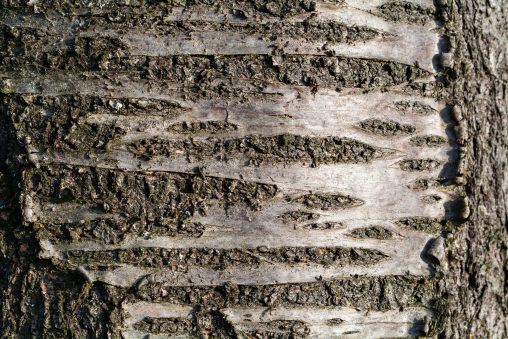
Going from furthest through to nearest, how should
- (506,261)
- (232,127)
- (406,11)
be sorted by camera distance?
(506,261), (406,11), (232,127)

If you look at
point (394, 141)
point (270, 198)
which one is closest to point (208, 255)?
point (270, 198)

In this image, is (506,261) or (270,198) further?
(506,261)

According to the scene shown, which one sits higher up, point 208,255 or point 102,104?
point 102,104

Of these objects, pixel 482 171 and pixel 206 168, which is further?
pixel 482 171

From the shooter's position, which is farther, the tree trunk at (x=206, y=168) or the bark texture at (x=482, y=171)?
the bark texture at (x=482, y=171)

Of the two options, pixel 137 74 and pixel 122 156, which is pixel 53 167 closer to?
pixel 122 156

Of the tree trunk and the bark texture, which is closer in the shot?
the tree trunk

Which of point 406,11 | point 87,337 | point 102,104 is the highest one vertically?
point 406,11

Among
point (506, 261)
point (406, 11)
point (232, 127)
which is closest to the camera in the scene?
point (232, 127)
